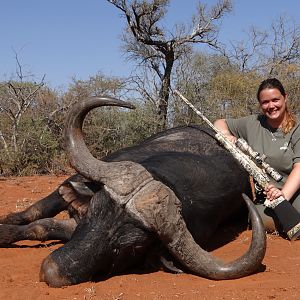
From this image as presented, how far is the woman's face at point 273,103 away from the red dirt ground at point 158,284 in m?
1.48

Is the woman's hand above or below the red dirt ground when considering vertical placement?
Answer: above

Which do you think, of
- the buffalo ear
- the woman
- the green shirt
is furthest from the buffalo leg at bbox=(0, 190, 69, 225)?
the green shirt

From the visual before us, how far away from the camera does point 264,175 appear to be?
505cm

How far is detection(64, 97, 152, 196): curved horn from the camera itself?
3766 millimetres

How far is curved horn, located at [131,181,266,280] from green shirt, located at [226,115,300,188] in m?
1.92

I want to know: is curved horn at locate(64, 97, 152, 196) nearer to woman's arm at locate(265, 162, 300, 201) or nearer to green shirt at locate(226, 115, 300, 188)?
woman's arm at locate(265, 162, 300, 201)

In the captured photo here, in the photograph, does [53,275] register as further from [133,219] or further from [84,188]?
[84,188]

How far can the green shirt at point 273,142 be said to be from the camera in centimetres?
550

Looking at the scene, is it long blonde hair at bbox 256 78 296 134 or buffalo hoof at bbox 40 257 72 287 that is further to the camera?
long blonde hair at bbox 256 78 296 134

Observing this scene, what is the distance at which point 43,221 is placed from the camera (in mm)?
4844

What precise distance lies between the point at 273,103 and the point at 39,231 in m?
2.64

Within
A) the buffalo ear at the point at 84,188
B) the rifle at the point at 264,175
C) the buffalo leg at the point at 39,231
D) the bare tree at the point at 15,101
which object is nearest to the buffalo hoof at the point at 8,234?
the buffalo leg at the point at 39,231

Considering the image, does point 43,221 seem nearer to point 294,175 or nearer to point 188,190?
point 188,190

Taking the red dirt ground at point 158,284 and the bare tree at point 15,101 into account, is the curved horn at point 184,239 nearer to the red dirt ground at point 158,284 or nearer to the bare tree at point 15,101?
the red dirt ground at point 158,284
